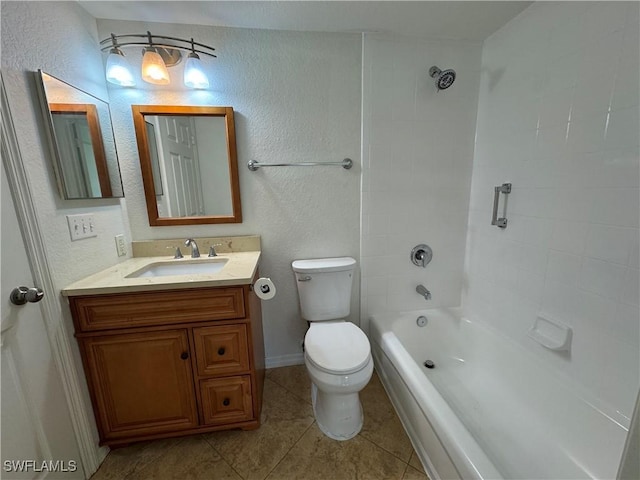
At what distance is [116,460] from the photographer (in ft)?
4.04

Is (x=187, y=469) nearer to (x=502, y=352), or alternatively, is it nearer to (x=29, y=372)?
(x=29, y=372)

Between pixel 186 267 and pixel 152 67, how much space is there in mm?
1046

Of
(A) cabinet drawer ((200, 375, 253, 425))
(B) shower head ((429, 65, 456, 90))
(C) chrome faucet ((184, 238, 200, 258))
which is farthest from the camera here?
(C) chrome faucet ((184, 238, 200, 258))

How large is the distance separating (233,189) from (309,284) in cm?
74

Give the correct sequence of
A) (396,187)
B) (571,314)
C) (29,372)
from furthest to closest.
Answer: (396,187)
(571,314)
(29,372)

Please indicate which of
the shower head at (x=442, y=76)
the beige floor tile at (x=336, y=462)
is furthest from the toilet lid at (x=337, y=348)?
the shower head at (x=442, y=76)

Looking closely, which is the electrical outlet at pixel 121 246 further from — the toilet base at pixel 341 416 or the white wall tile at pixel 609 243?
the white wall tile at pixel 609 243

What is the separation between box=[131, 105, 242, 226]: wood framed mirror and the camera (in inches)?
58.1

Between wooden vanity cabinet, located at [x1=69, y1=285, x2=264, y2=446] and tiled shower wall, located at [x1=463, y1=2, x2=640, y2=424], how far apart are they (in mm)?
1451

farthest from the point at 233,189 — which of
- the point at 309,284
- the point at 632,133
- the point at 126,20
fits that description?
the point at 632,133

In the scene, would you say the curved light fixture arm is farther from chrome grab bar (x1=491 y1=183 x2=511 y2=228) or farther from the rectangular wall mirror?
chrome grab bar (x1=491 y1=183 x2=511 y2=228)

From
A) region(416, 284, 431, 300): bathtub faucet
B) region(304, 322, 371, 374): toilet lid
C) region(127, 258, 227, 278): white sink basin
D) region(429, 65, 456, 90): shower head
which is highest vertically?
region(429, 65, 456, 90): shower head

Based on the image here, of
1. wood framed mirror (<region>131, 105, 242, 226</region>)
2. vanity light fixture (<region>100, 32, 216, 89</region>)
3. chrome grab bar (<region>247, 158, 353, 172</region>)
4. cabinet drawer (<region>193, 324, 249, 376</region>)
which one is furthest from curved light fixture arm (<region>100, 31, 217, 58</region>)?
cabinet drawer (<region>193, 324, 249, 376</region>)

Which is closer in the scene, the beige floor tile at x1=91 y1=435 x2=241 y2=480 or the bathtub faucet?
the beige floor tile at x1=91 y1=435 x2=241 y2=480
